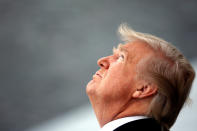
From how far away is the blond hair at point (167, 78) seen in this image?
90 centimetres

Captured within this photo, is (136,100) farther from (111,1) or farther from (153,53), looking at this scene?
(111,1)

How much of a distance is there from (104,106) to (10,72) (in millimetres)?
1129

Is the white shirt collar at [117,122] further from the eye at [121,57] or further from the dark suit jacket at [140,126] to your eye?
the eye at [121,57]

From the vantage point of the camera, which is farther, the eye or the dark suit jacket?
the eye

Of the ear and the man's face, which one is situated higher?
the man's face

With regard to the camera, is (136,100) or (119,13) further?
(119,13)

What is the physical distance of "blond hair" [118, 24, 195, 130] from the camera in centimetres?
90

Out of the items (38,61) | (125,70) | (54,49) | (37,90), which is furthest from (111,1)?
(125,70)

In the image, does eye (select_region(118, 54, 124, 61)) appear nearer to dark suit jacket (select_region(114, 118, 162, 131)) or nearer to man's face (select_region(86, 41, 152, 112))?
man's face (select_region(86, 41, 152, 112))

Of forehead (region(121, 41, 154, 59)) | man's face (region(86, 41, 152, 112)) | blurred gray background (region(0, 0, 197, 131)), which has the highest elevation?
blurred gray background (region(0, 0, 197, 131))

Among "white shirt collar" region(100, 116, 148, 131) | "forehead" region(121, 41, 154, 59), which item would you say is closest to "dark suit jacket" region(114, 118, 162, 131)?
"white shirt collar" region(100, 116, 148, 131)

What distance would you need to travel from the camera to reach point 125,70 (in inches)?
36.9

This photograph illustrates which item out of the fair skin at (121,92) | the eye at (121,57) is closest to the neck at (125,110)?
the fair skin at (121,92)

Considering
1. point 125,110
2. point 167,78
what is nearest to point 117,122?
point 125,110
